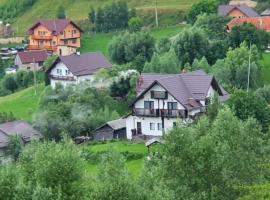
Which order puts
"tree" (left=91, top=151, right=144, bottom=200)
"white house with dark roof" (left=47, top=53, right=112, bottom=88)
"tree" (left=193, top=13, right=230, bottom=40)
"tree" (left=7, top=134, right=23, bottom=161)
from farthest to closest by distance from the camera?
"tree" (left=193, top=13, right=230, bottom=40) → "white house with dark roof" (left=47, top=53, right=112, bottom=88) → "tree" (left=7, top=134, right=23, bottom=161) → "tree" (left=91, top=151, right=144, bottom=200)

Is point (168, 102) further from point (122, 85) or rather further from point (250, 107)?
point (122, 85)

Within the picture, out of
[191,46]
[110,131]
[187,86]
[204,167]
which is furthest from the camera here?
[191,46]

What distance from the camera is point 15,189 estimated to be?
71.3 feet

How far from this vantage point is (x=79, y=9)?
287ft

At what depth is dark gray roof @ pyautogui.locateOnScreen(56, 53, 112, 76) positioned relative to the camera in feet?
183

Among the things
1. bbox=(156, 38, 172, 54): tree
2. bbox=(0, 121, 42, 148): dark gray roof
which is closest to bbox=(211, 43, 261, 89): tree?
bbox=(156, 38, 172, 54): tree

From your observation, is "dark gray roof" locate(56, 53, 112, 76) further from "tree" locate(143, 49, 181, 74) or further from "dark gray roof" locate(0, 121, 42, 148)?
"dark gray roof" locate(0, 121, 42, 148)

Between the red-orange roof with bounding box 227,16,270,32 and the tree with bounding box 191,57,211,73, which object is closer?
the tree with bounding box 191,57,211,73

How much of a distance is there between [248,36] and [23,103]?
16.6m

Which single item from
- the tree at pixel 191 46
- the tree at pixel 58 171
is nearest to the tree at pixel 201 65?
the tree at pixel 191 46

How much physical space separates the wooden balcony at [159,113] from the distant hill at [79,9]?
3577 cm

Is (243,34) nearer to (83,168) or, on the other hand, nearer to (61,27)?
(61,27)

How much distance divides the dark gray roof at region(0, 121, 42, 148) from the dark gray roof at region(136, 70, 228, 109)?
632 centimetres

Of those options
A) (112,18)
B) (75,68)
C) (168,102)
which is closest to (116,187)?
(168,102)
